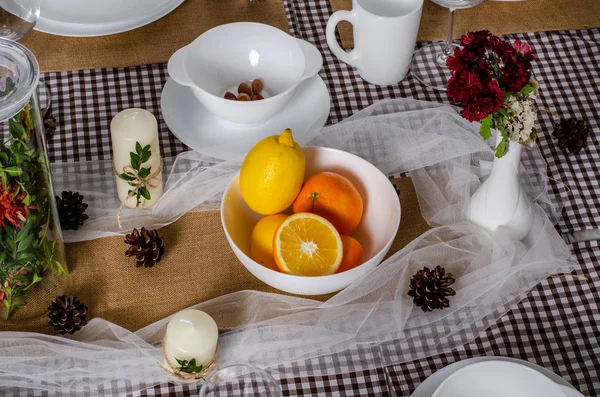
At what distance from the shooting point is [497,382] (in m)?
0.92

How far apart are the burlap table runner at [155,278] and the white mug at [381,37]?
30 cm

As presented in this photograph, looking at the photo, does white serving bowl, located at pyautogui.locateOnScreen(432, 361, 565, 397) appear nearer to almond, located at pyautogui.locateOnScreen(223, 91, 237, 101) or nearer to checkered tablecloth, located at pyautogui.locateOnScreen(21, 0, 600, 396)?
checkered tablecloth, located at pyautogui.locateOnScreen(21, 0, 600, 396)

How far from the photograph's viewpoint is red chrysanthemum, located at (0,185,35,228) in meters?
0.90

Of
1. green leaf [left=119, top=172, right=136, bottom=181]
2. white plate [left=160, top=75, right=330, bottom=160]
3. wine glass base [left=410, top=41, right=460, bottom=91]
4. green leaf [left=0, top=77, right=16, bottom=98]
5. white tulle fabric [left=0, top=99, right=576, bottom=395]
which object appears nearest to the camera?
green leaf [left=0, top=77, right=16, bottom=98]

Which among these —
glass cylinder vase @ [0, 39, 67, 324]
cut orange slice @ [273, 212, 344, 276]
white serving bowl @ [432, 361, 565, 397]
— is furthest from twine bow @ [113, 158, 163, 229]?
white serving bowl @ [432, 361, 565, 397]

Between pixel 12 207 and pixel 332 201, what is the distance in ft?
1.21

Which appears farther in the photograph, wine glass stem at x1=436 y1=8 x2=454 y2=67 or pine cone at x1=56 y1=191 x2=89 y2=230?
wine glass stem at x1=436 y1=8 x2=454 y2=67

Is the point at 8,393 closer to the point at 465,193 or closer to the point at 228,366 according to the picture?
the point at 228,366

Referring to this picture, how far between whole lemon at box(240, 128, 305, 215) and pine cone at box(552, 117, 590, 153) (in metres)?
0.43

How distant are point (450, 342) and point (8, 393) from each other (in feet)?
1.66

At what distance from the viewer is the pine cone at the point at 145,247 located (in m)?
1.04

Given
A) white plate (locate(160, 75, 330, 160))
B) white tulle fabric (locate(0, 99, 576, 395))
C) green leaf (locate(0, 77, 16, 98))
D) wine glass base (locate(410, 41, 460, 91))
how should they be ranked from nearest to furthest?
green leaf (locate(0, 77, 16, 98))
white tulle fabric (locate(0, 99, 576, 395))
white plate (locate(160, 75, 330, 160))
wine glass base (locate(410, 41, 460, 91))

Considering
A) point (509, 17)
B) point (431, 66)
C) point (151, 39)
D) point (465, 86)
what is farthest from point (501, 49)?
point (151, 39)

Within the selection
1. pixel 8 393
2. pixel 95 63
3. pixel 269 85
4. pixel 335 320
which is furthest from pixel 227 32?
pixel 8 393
